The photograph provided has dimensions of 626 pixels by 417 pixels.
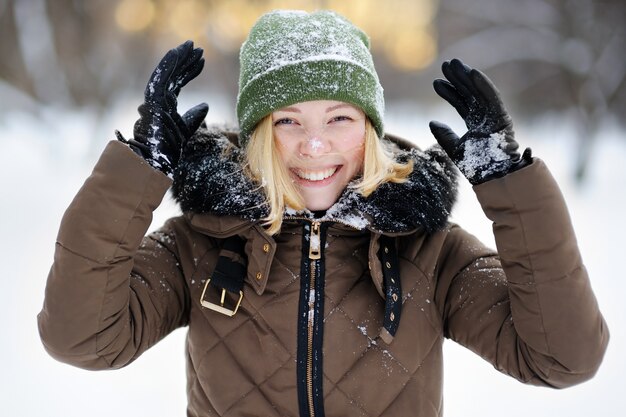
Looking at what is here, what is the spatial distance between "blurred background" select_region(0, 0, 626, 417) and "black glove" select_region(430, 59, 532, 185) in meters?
2.23

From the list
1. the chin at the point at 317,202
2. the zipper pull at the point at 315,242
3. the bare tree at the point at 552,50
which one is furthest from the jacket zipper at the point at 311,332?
the bare tree at the point at 552,50

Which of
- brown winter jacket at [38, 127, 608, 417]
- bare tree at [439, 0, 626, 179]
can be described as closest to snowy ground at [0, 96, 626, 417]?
brown winter jacket at [38, 127, 608, 417]

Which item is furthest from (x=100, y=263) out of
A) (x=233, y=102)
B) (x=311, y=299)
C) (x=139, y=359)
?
(x=233, y=102)

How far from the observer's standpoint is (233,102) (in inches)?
422

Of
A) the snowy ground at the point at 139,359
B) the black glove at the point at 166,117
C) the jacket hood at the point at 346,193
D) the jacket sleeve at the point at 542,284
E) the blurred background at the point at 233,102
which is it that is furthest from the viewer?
the blurred background at the point at 233,102

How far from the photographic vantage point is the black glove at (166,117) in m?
1.49

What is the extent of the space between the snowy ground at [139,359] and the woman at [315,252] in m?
0.20

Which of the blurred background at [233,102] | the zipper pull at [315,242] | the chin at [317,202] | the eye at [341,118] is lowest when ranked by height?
the zipper pull at [315,242]

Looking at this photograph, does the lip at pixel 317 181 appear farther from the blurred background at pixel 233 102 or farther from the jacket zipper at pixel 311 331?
the blurred background at pixel 233 102

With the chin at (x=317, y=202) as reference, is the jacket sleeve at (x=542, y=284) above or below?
below

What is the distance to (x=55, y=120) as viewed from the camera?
9.72 m

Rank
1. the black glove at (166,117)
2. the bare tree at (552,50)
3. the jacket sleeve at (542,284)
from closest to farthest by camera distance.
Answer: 1. the jacket sleeve at (542,284)
2. the black glove at (166,117)
3. the bare tree at (552,50)

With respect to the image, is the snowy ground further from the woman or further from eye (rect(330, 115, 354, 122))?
eye (rect(330, 115, 354, 122))

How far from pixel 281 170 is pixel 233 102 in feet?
30.5
